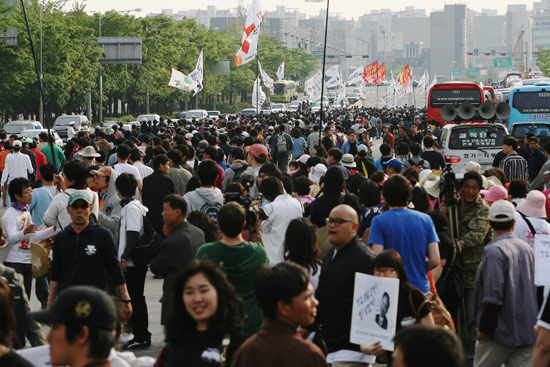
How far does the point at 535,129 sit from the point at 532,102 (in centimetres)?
1317

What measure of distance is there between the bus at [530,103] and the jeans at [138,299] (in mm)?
31130

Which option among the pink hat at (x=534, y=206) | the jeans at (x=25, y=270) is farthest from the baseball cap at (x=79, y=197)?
the pink hat at (x=534, y=206)

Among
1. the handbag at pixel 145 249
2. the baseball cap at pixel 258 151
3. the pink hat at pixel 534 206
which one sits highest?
Answer: the baseball cap at pixel 258 151

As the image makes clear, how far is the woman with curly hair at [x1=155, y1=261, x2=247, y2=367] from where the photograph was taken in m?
4.76

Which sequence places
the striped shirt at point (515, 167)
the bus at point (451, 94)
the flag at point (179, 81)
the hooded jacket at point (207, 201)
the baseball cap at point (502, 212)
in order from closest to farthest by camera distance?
the baseball cap at point (502, 212), the hooded jacket at point (207, 201), the striped shirt at point (515, 167), the bus at point (451, 94), the flag at point (179, 81)

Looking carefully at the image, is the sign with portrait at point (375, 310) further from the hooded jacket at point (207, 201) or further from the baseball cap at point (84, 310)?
the hooded jacket at point (207, 201)

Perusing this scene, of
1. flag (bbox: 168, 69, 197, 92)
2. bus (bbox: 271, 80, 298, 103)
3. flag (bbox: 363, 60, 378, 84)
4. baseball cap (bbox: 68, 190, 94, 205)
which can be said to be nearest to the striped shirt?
baseball cap (bbox: 68, 190, 94, 205)

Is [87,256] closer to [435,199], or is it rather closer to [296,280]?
[296,280]

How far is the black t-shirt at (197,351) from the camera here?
473 centimetres

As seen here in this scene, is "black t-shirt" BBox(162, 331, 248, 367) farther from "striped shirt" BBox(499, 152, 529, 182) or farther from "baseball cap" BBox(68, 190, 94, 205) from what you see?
"striped shirt" BBox(499, 152, 529, 182)

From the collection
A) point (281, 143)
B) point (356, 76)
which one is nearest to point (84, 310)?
point (281, 143)

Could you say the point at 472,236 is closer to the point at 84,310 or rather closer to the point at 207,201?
the point at 207,201

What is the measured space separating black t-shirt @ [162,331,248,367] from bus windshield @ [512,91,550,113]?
117 feet

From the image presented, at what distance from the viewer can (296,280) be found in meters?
4.75
